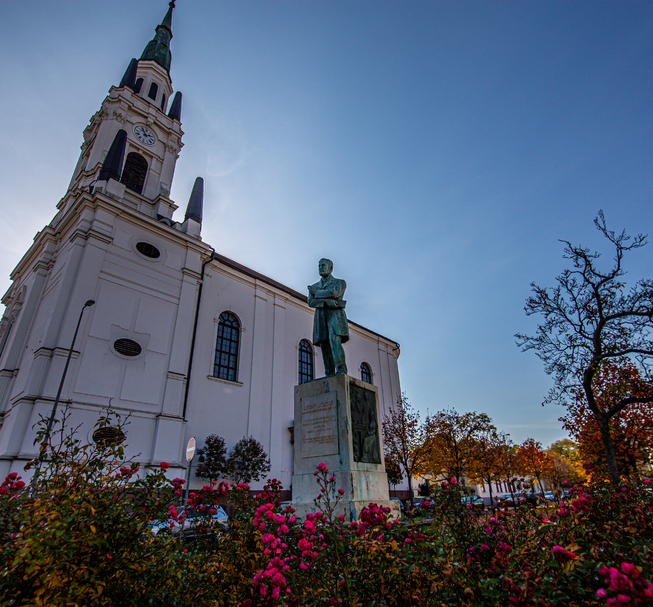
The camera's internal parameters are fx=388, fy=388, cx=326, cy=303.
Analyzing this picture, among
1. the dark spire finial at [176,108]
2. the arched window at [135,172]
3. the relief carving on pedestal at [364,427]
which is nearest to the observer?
the relief carving on pedestal at [364,427]

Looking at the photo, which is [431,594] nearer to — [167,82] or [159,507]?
[159,507]

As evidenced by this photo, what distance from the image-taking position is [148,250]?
784 inches

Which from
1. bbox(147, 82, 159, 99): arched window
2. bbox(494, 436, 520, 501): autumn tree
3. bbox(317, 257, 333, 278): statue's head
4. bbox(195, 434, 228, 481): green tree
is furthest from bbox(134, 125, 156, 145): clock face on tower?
bbox(494, 436, 520, 501): autumn tree

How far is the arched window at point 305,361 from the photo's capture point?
84.1 feet

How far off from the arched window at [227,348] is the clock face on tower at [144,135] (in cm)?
1267

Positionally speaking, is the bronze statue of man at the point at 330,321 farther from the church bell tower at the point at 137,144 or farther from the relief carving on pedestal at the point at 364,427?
the church bell tower at the point at 137,144

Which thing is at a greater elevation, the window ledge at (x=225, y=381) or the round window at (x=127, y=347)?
the round window at (x=127, y=347)

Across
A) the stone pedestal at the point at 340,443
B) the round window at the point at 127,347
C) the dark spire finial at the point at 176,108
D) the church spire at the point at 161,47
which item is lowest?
the stone pedestal at the point at 340,443

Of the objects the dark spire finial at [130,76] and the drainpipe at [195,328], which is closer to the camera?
the drainpipe at [195,328]

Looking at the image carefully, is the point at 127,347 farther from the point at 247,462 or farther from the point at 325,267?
the point at 325,267

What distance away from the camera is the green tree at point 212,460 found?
17.2 metres

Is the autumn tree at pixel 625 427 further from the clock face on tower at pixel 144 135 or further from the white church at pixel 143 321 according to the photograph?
the clock face on tower at pixel 144 135

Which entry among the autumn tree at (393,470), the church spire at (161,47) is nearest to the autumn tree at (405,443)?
the autumn tree at (393,470)

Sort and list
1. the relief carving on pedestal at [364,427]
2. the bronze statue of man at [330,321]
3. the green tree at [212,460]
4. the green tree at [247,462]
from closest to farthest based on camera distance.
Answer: the relief carving on pedestal at [364,427] < the bronze statue of man at [330,321] < the green tree at [212,460] < the green tree at [247,462]
